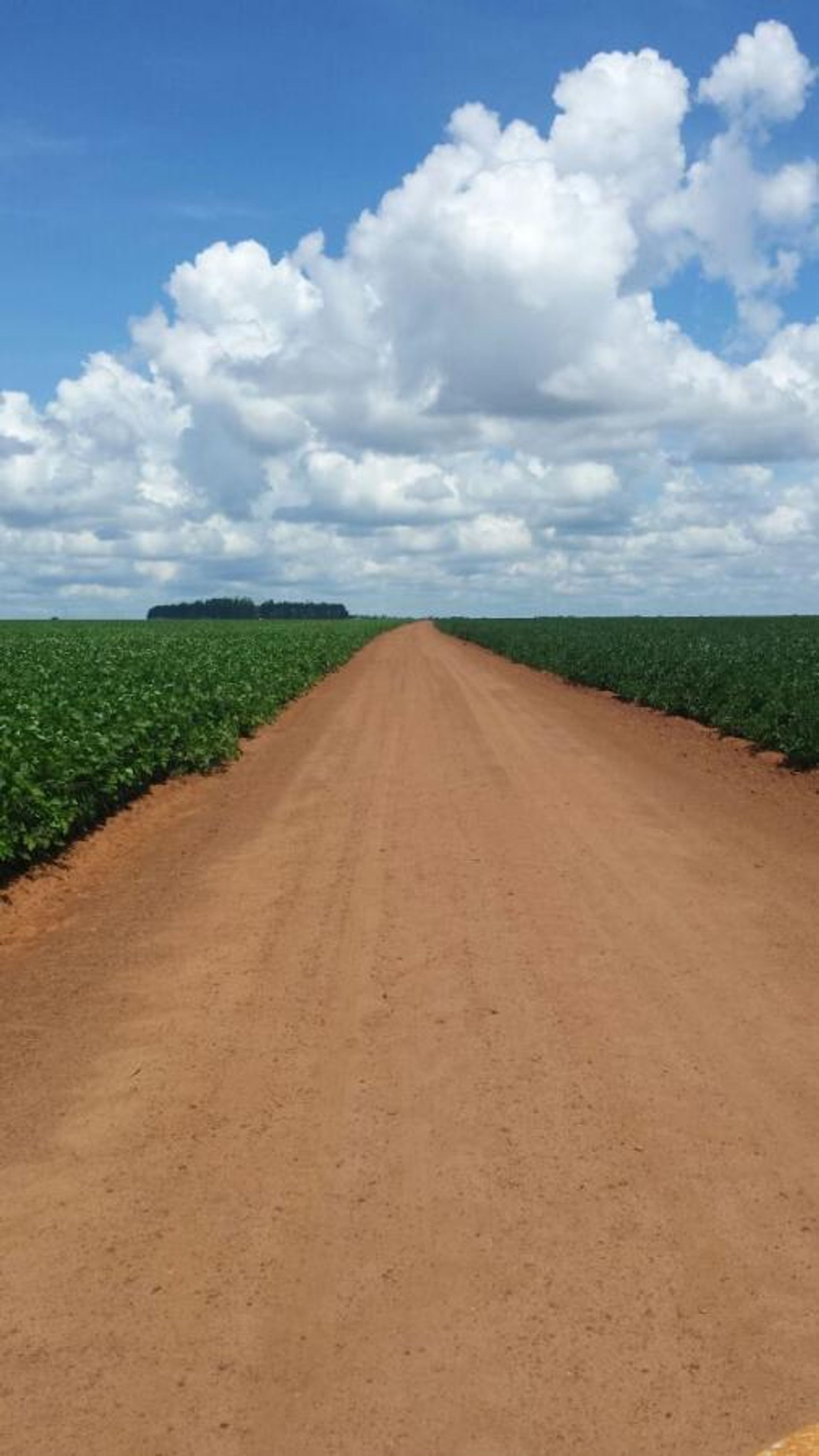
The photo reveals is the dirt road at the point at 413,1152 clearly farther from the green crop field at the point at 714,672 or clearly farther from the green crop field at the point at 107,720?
the green crop field at the point at 714,672

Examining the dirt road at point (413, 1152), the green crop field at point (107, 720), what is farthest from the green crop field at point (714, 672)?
the green crop field at point (107, 720)

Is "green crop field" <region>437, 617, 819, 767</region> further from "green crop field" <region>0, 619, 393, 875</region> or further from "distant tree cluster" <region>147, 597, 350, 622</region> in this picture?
"distant tree cluster" <region>147, 597, 350, 622</region>

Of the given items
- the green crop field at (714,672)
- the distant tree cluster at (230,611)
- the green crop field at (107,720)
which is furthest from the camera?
the distant tree cluster at (230,611)

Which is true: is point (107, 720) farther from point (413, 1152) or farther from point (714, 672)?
point (714, 672)

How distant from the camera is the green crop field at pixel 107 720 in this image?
34.9 ft

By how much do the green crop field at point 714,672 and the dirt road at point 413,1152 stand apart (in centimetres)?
775

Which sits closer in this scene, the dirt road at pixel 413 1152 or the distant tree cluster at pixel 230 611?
the dirt road at pixel 413 1152

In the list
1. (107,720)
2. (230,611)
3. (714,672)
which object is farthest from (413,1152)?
(230,611)

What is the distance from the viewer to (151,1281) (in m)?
4.24

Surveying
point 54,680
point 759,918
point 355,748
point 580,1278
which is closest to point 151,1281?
point 580,1278

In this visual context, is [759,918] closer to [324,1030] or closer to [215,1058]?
[324,1030]

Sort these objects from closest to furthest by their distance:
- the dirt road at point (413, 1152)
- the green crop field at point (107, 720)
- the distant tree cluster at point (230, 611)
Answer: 1. the dirt road at point (413, 1152)
2. the green crop field at point (107, 720)
3. the distant tree cluster at point (230, 611)

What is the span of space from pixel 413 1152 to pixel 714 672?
864 inches

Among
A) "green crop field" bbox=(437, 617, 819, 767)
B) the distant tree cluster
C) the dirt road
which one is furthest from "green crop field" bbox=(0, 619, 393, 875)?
the distant tree cluster
